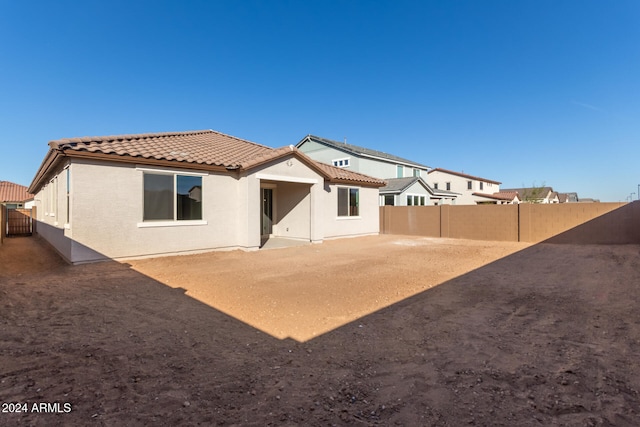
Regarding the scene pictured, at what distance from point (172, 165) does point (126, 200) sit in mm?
1759

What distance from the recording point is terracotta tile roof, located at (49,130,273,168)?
909cm

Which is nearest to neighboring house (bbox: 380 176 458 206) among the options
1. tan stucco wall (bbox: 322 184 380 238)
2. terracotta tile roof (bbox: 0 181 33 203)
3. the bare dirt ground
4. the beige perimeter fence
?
the beige perimeter fence

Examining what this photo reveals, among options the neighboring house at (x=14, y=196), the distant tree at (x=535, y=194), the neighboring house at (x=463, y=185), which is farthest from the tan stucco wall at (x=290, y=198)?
the distant tree at (x=535, y=194)

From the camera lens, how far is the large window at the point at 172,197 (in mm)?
9945

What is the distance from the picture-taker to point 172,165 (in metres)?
10.3

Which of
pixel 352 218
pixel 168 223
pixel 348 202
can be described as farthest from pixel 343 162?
pixel 168 223

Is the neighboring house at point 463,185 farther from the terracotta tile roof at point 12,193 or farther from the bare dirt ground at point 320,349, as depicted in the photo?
the terracotta tile roof at point 12,193

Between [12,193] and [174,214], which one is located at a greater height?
[12,193]

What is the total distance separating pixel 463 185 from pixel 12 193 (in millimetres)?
55286

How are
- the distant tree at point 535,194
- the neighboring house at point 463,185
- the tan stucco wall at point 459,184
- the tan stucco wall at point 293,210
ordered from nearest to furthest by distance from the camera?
1. the tan stucco wall at point 293,210
2. the distant tree at point 535,194
3. the neighboring house at point 463,185
4. the tan stucco wall at point 459,184

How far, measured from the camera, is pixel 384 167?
3372cm

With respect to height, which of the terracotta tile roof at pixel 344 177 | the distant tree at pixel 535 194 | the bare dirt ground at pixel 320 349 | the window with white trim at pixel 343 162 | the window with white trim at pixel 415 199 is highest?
the window with white trim at pixel 343 162

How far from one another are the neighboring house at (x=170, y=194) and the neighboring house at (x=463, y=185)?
35.7m

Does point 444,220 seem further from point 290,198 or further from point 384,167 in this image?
point 384,167
